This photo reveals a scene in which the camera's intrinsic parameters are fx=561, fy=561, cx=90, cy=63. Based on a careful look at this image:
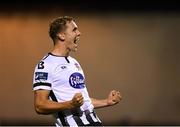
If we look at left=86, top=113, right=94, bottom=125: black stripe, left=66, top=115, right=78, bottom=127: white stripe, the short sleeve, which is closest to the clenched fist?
left=86, top=113, right=94, bottom=125: black stripe

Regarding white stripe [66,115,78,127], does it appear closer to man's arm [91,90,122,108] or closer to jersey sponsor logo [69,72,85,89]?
jersey sponsor logo [69,72,85,89]

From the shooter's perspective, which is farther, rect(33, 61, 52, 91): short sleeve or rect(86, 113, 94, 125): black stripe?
rect(86, 113, 94, 125): black stripe

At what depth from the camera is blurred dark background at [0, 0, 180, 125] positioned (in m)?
10.5

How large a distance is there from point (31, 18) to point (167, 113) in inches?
122

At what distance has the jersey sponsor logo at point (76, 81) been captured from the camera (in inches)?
174

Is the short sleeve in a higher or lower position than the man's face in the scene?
lower

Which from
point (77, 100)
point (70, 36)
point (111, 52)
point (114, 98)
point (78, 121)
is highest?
point (70, 36)

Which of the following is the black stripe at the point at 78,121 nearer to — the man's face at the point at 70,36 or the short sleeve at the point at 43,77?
the short sleeve at the point at 43,77

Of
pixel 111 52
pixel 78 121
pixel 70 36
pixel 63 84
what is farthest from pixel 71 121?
pixel 111 52

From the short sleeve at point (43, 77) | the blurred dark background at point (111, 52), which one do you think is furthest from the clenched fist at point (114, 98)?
the blurred dark background at point (111, 52)

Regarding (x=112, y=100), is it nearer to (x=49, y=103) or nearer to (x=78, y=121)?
(x=78, y=121)

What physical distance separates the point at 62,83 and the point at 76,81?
12 centimetres

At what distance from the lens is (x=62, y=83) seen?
14.4 feet

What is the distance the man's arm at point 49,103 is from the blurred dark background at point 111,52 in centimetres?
627
